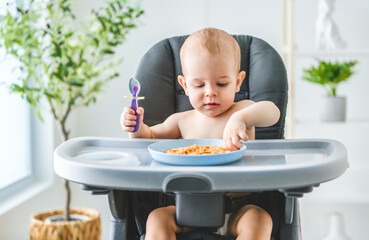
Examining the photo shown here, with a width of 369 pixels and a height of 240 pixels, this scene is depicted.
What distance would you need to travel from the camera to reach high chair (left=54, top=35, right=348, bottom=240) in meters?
0.83

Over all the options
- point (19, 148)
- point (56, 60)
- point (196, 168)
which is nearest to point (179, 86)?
point (196, 168)

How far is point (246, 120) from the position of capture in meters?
1.16

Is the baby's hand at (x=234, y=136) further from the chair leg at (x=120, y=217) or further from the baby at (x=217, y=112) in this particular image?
the chair leg at (x=120, y=217)

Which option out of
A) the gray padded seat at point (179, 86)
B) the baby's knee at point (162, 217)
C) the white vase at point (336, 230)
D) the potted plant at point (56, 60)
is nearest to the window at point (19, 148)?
the potted plant at point (56, 60)

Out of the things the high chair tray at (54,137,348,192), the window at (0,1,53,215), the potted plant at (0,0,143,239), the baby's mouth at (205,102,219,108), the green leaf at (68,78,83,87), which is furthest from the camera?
the window at (0,1,53,215)

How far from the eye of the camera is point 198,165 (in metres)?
0.94

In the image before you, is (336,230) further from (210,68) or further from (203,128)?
(210,68)

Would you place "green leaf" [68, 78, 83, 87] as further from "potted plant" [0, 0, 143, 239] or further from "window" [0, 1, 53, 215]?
"window" [0, 1, 53, 215]

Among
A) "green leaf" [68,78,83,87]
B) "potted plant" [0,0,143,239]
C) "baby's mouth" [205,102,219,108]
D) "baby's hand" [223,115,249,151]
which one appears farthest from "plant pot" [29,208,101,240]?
"baby's hand" [223,115,249,151]

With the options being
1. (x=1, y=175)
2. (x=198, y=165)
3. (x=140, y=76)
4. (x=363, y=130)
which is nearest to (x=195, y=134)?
(x=140, y=76)

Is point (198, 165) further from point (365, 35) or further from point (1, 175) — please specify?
point (365, 35)

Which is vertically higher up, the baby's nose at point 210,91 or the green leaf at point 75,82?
the baby's nose at point 210,91

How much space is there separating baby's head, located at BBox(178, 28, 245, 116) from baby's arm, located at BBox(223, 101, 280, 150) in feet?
0.24

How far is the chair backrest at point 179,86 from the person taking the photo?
1.39 meters
